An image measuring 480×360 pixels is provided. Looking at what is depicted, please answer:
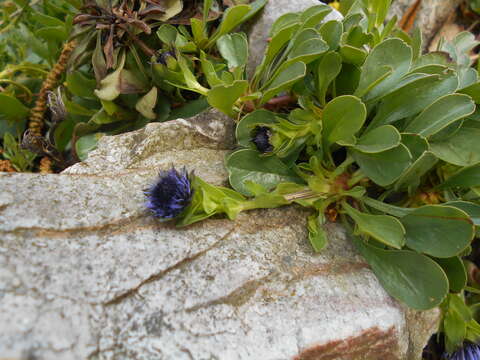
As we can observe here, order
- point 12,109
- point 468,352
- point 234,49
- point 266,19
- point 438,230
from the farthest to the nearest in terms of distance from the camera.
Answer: point 12,109
point 266,19
point 234,49
point 468,352
point 438,230

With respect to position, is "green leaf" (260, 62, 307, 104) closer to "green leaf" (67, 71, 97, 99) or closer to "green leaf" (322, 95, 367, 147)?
"green leaf" (322, 95, 367, 147)

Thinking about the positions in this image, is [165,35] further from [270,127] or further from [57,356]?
[57,356]

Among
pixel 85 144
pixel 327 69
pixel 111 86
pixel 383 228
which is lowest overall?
pixel 85 144

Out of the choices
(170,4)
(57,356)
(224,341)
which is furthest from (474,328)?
(170,4)

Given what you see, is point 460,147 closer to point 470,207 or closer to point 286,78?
point 470,207

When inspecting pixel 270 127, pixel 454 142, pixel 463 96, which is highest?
pixel 463 96

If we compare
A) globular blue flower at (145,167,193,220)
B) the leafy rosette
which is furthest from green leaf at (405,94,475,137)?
globular blue flower at (145,167,193,220)

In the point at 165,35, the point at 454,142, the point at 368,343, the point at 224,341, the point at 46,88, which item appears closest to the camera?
→ the point at 224,341

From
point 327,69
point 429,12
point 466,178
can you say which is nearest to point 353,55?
point 327,69
